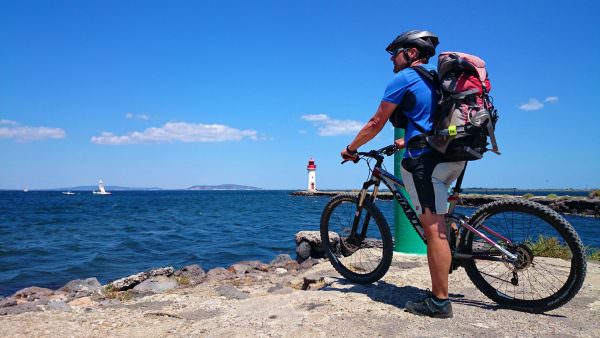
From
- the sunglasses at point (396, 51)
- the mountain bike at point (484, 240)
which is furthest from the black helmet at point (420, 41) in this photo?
the mountain bike at point (484, 240)

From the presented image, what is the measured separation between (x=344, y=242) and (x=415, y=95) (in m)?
2.25

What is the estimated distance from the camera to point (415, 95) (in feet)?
11.2

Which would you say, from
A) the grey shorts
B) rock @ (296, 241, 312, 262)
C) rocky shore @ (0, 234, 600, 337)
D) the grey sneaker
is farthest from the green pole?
rock @ (296, 241, 312, 262)

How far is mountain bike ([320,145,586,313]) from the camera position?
3.43 metres

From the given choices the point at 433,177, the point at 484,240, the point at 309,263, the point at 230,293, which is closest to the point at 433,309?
the point at 484,240

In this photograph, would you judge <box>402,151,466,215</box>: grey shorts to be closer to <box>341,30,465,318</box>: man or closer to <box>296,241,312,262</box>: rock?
<box>341,30,465,318</box>: man

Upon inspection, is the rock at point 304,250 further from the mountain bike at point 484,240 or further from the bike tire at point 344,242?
the mountain bike at point 484,240

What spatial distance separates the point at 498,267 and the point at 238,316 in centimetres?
270

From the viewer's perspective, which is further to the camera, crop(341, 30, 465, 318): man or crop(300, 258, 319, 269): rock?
crop(300, 258, 319, 269): rock

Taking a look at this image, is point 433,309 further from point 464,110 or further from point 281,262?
point 281,262

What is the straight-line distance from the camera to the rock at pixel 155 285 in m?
6.45

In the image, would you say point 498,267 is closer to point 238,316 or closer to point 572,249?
point 572,249

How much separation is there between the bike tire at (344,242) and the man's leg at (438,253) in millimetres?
1172

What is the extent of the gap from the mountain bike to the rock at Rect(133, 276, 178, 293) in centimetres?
310
